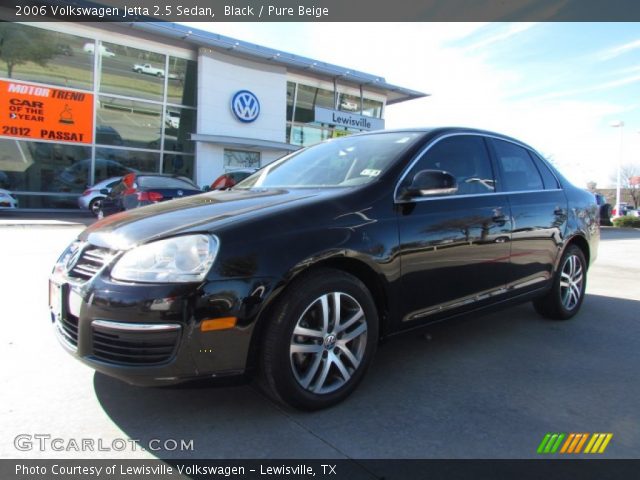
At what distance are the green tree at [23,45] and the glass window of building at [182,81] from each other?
4.01m

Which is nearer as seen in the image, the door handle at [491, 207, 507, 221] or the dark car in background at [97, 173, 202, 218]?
the door handle at [491, 207, 507, 221]

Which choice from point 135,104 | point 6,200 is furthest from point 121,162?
point 6,200

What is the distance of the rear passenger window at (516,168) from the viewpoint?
401 centimetres

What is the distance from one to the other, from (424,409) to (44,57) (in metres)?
17.9

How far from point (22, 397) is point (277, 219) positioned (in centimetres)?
178

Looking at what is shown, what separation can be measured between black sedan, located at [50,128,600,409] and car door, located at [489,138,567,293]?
27 millimetres

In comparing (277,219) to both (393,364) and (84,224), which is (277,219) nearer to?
(393,364)

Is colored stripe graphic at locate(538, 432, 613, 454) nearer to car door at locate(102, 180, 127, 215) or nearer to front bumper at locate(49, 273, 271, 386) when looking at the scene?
front bumper at locate(49, 273, 271, 386)

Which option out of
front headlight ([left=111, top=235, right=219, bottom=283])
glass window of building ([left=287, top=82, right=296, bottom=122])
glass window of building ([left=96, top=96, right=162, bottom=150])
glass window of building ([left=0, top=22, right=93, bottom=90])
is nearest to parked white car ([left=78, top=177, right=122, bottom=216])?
glass window of building ([left=96, top=96, right=162, bottom=150])

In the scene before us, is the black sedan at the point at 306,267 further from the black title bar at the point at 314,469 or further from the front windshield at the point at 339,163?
the black title bar at the point at 314,469

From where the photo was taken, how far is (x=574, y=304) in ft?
15.6

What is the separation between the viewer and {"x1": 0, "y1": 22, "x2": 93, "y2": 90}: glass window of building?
50.9 feet

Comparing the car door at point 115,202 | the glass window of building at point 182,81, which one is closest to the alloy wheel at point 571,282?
the car door at point 115,202

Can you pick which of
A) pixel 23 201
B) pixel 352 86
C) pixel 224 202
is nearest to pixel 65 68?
pixel 23 201
